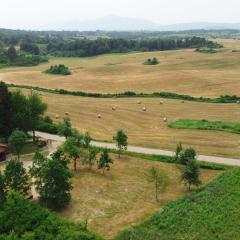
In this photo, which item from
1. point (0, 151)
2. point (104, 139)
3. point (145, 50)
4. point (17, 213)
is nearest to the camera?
point (17, 213)

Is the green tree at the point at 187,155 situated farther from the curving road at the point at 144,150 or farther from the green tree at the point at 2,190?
the green tree at the point at 2,190

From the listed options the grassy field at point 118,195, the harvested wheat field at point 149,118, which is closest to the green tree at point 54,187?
the grassy field at point 118,195

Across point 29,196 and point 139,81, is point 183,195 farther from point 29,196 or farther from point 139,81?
point 139,81

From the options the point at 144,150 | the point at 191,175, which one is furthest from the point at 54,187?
the point at 144,150

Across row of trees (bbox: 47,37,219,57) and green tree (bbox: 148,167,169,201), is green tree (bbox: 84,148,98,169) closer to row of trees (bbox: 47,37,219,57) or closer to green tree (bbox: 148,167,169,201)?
green tree (bbox: 148,167,169,201)

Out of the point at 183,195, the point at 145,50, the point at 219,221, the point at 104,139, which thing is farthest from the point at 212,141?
the point at 145,50
